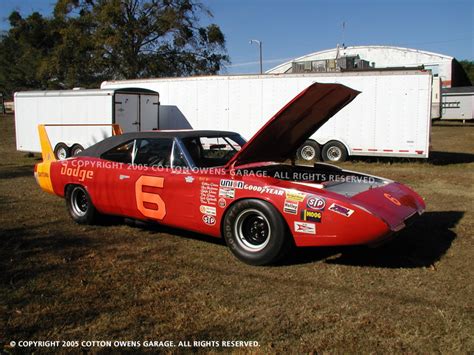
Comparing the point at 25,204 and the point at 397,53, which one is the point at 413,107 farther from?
the point at 397,53

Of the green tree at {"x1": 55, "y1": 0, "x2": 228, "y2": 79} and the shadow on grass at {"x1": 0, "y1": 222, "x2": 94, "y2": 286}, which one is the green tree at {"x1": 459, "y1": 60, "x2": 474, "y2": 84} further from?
the shadow on grass at {"x1": 0, "y1": 222, "x2": 94, "y2": 286}

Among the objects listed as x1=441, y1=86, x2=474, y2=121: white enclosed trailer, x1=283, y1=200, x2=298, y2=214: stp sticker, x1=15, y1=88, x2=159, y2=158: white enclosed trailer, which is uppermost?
x1=441, y1=86, x2=474, y2=121: white enclosed trailer

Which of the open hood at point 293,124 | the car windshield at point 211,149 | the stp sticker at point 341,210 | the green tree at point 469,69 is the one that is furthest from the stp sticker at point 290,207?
the green tree at point 469,69

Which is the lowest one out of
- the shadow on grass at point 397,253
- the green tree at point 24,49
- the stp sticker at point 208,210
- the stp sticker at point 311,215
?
the shadow on grass at point 397,253

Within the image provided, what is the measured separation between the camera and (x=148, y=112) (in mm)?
15734

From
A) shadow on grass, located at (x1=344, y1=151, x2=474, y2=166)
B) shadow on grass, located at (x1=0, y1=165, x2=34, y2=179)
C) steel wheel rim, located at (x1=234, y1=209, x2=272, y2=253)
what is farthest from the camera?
shadow on grass, located at (x1=344, y1=151, x2=474, y2=166)

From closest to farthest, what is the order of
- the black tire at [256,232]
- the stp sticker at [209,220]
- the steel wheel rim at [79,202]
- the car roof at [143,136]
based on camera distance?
the black tire at [256,232]
the stp sticker at [209,220]
the car roof at [143,136]
the steel wheel rim at [79,202]

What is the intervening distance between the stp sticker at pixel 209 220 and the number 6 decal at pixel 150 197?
574 millimetres

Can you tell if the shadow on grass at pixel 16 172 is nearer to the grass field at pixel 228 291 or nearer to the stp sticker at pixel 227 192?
the grass field at pixel 228 291

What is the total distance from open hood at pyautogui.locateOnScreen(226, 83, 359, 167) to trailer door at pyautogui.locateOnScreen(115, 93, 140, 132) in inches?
394

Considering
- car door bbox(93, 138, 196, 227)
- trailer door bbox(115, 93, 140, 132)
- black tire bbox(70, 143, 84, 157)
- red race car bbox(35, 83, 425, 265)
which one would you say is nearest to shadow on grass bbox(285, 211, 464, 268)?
red race car bbox(35, 83, 425, 265)

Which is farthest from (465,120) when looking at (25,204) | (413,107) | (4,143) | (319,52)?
(25,204)

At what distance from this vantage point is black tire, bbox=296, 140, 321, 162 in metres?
14.5

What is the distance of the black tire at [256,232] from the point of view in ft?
13.8
